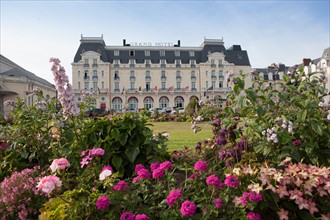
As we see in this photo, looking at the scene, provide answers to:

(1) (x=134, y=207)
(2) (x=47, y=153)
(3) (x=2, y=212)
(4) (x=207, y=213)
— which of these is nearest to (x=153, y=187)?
(1) (x=134, y=207)

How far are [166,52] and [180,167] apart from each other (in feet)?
162

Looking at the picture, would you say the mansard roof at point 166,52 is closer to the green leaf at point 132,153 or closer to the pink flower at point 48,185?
the green leaf at point 132,153

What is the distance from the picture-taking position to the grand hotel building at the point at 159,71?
4862 cm

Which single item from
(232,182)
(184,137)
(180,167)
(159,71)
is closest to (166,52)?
(159,71)

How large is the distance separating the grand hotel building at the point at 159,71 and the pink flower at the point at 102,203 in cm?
4687

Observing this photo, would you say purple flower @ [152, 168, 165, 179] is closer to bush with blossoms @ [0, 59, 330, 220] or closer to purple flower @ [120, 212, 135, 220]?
bush with blossoms @ [0, 59, 330, 220]

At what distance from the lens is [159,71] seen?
165 ft

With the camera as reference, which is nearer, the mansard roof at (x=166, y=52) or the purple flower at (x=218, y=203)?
the purple flower at (x=218, y=203)

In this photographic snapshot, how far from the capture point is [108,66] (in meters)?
48.0

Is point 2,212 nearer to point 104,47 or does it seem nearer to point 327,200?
point 327,200

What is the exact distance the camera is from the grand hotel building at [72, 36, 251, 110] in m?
48.6

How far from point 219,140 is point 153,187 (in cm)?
102

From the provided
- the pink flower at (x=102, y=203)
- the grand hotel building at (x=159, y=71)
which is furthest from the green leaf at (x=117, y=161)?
the grand hotel building at (x=159, y=71)

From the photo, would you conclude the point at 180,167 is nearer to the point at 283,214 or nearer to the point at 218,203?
the point at 218,203
